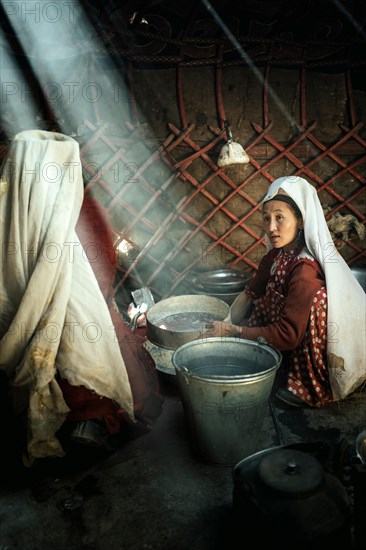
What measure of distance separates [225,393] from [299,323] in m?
0.43

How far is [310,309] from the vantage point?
1.65 m

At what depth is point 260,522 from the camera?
0.98 m

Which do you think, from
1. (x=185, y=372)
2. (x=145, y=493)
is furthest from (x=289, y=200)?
(x=145, y=493)

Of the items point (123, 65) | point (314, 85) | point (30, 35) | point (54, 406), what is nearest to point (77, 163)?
point (54, 406)

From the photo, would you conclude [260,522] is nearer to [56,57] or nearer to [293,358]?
[293,358]

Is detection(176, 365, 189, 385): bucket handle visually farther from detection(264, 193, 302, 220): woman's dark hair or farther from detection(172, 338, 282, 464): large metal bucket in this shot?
detection(264, 193, 302, 220): woman's dark hair

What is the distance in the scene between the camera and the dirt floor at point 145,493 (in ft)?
3.92

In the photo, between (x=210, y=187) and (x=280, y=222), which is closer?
(x=280, y=222)

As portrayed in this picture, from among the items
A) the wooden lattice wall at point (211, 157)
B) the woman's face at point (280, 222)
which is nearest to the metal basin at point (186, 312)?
the woman's face at point (280, 222)

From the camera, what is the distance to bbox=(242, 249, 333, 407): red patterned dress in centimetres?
159

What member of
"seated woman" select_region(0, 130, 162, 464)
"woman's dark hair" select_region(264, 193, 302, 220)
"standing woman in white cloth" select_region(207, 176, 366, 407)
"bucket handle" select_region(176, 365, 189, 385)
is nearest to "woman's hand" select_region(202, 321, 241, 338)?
"standing woman in white cloth" select_region(207, 176, 366, 407)

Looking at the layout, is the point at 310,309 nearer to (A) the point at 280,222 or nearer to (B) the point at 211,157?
(A) the point at 280,222

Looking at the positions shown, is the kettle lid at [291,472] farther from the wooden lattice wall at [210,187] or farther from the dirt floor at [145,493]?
the wooden lattice wall at [210,187]

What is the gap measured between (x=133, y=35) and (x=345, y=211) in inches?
77.7
